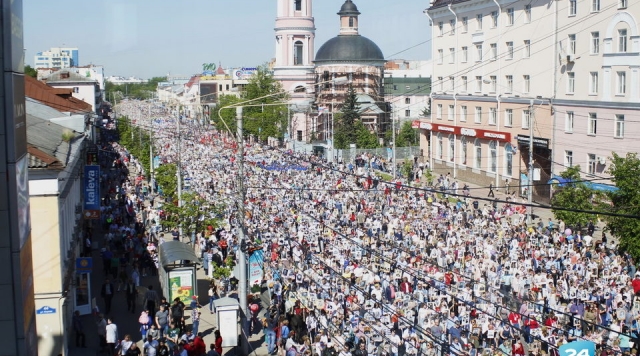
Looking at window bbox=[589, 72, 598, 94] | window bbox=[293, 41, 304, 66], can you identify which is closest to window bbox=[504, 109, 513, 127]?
window bbox=[589, 72, 598, 94]

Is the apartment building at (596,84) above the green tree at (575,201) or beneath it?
above

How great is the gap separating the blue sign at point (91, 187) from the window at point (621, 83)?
75.2 feet

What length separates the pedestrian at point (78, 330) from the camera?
20000mm

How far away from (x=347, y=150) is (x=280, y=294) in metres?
45.2

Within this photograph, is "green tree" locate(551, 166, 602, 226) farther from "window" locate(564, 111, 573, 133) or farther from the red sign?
the red sign

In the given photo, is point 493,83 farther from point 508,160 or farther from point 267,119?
point 267,119

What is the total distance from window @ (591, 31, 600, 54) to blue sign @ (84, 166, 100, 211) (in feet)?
78.1

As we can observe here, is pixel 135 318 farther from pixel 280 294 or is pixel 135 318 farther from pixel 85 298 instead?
pixel 280 294

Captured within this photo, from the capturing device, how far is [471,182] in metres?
51.2

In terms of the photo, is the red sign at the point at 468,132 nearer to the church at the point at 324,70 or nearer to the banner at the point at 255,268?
the church at the point at 324,70

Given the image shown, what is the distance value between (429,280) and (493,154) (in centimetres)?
2895

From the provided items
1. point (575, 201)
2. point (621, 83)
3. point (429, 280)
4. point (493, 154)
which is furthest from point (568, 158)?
point (429, 280)

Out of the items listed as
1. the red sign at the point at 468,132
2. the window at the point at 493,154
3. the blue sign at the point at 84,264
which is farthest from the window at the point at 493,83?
the blue sign at the point at 84,264

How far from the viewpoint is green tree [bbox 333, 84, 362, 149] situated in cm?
6925
